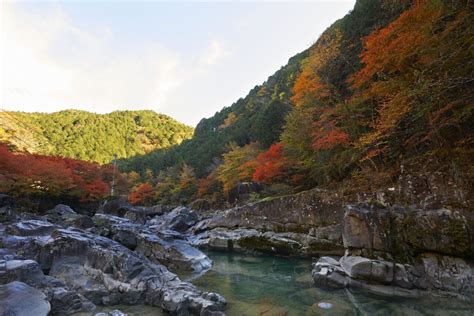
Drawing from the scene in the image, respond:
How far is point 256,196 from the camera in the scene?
22375 millimetres

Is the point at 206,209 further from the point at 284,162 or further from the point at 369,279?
the point at 369,279

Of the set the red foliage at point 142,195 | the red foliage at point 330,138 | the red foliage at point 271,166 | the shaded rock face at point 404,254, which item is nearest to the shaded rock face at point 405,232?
the shaded rock face at point 404,254

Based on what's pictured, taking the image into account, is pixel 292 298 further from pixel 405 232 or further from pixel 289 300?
pixel 405 232

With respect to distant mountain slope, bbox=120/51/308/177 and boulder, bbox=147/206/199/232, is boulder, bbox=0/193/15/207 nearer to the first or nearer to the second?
boulder, bbox=147/206/199/232

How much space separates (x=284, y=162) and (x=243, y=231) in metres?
6.25

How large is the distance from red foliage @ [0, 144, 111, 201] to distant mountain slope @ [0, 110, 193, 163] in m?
29.6

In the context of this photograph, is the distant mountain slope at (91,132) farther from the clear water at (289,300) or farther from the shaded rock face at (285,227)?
the clear water at (289,300)

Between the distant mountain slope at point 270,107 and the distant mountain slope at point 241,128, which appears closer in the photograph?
the distant mountain slope at point 270,107

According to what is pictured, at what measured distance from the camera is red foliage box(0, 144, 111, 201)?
1005 inches

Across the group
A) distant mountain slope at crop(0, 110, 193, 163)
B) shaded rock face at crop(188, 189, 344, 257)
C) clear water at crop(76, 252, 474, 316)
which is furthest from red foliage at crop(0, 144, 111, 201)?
distant mountain slope at crop(0, 110, 193, 163)

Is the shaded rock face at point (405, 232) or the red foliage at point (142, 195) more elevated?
the red foliage at point (142, 195)

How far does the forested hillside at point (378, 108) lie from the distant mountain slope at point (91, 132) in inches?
1966

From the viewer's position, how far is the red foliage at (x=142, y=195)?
4697cm

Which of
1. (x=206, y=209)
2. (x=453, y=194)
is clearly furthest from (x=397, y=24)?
(x=206, y=209)
